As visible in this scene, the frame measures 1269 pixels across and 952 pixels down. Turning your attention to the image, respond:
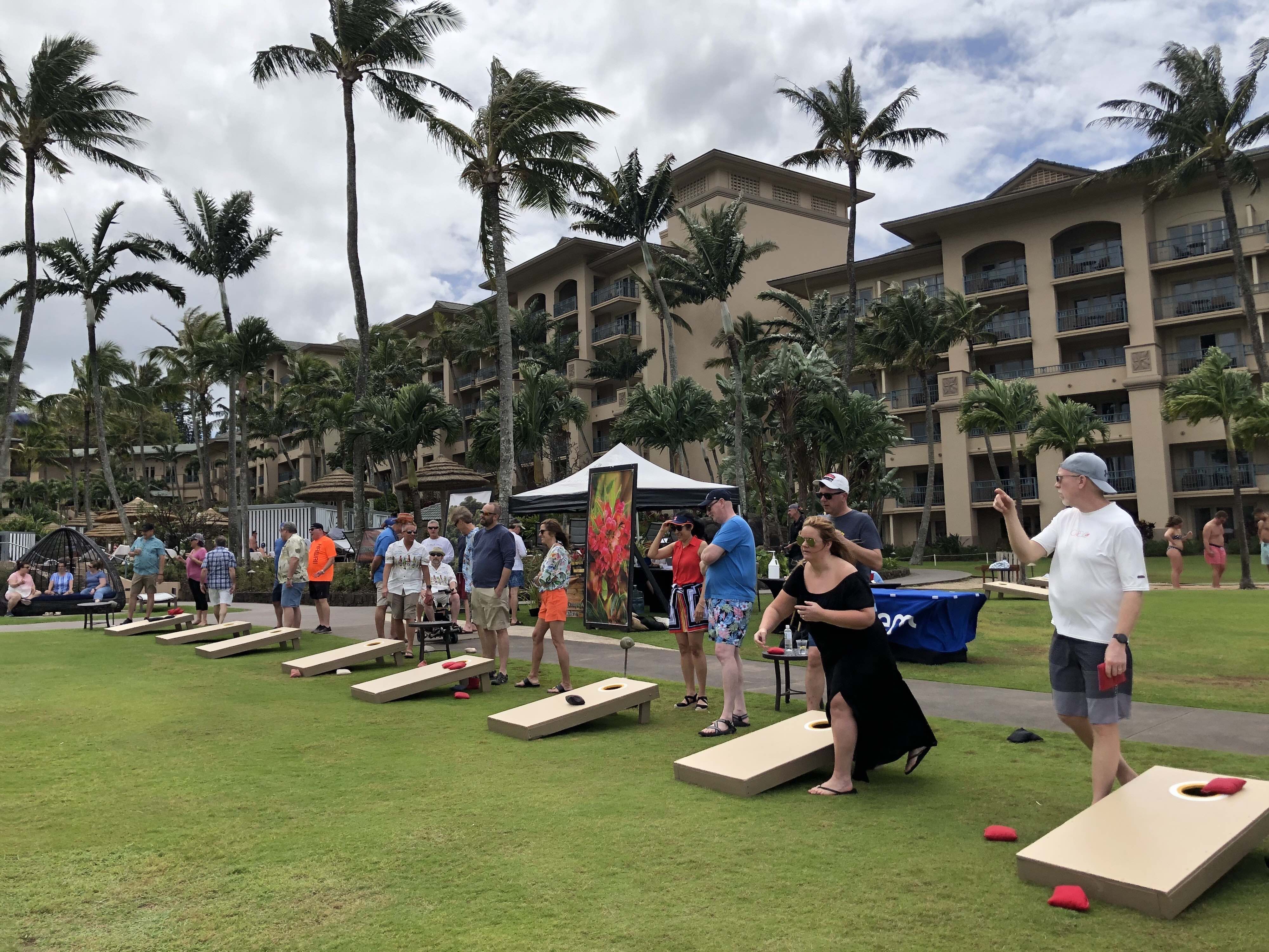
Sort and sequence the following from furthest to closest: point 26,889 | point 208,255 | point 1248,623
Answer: point 208,255 < point 1248,623 < point 26,889

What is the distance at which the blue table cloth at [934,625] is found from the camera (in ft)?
35.2

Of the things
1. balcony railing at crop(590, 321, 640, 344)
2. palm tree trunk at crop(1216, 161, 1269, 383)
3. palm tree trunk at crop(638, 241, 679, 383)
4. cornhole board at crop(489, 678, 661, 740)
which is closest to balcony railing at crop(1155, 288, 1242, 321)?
palm tree trunk at crop(1216, 161, 1269, 383)

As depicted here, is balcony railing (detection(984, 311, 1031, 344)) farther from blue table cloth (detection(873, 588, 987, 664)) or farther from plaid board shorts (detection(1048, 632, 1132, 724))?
plaid board shorts (detection(1048, 632, 1132, 724))

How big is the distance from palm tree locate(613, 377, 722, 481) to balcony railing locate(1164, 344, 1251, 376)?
18813 millimetres

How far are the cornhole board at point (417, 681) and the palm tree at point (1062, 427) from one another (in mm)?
26586

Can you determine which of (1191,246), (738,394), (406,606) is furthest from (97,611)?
(1191,246)

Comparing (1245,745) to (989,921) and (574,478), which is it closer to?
(989,921)

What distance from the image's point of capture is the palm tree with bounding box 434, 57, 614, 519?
1980 cm

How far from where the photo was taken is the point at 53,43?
26266 millimetres

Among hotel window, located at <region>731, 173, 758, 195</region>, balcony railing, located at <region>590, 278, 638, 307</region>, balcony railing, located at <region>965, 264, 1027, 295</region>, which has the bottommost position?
balcony railing, located at <region>965, 264, 1027, 295</region>

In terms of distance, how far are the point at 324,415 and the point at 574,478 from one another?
3589cm

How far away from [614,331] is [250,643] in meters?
38.5

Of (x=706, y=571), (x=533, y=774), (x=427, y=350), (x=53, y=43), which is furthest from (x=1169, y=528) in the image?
(x=427, y=350)

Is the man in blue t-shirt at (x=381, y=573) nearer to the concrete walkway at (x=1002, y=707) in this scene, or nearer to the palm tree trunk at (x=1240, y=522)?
the concrete walkway at (x=1002, y=707)
